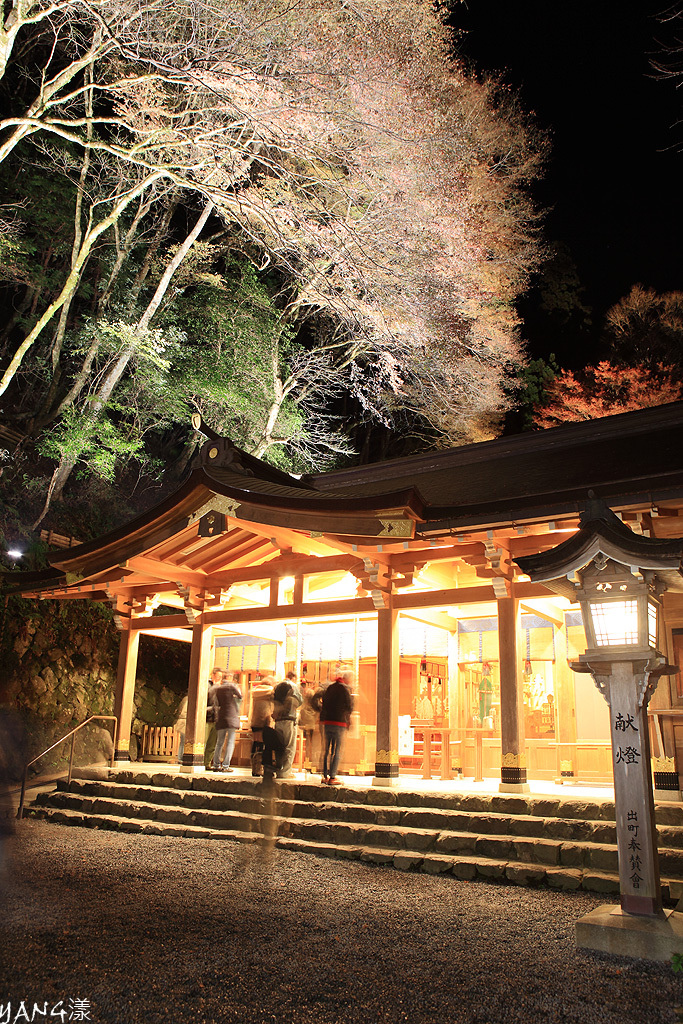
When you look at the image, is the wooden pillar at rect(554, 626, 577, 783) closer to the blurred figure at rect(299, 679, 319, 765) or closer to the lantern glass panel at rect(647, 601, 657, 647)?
the blurred figure at rect(299, 679, 319, 765)

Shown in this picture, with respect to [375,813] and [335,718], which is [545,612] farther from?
[375,813]

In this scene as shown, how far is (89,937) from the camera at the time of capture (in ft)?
15.0

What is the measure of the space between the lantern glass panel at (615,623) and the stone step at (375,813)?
2.36m

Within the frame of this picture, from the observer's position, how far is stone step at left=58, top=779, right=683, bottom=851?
253 inches

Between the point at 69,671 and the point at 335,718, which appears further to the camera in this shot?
the point at 69,671

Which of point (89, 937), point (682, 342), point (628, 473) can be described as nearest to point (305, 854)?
point (89, 937)

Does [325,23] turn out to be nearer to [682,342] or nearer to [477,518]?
[477,518]

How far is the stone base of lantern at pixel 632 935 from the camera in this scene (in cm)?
432

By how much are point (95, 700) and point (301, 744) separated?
642 cm

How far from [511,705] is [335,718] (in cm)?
226

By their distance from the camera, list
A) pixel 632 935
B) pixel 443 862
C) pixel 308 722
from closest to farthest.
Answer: pixel 632 935 → pixel 443 862 → pixel 308 722

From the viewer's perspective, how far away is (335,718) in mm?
8727

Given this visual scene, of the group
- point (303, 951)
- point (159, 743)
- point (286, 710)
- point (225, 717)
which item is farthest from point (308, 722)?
point (159, 743)

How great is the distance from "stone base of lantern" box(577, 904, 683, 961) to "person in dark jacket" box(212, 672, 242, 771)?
670cm
